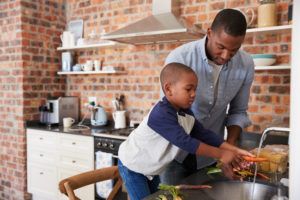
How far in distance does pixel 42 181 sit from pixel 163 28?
2228 millimetres

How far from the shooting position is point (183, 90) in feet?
3.90

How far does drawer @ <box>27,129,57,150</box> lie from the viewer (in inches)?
126

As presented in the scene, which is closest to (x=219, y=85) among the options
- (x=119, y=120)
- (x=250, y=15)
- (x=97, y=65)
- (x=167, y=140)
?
(x=167, y=140)

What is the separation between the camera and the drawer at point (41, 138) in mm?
3191

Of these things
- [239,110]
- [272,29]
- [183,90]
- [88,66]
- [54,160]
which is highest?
[272,29]

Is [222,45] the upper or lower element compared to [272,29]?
lower

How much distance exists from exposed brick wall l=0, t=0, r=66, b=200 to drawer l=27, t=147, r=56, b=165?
98 mm

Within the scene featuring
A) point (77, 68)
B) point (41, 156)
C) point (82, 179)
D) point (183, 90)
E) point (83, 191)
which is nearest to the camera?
point (183, 90)

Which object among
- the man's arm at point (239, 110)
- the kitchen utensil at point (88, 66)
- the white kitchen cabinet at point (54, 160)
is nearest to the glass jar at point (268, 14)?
the man's arm at point (239, 110)

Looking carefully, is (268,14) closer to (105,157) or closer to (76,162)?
(105,157)

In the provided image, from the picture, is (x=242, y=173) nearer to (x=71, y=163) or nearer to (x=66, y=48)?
(x=71, y=163)

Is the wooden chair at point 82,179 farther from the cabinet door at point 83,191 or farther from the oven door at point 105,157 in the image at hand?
the cabinet door at point 83,191

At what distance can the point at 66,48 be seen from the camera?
11.8 feet

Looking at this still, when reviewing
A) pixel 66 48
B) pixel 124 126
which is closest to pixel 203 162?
pixel 124 126
